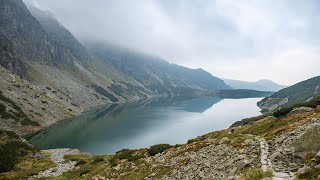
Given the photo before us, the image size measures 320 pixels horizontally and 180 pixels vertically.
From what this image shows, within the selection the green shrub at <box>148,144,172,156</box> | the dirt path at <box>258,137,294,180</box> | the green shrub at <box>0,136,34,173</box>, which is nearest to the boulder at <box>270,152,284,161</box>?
the dirt path at <box>258,137,294,180</box>

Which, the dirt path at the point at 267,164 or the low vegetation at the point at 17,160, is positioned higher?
the dirt path at the point at 267,164

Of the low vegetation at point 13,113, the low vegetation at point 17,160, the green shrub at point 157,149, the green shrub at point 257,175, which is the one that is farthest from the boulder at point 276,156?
the low vegetation at point 13,113

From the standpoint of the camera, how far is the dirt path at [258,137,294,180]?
2095 centimetres

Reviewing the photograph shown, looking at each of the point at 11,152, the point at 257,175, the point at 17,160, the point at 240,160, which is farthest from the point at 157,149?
the point at 11,152

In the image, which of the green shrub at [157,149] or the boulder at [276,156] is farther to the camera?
the green shrub at [157,149]

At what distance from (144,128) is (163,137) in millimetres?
27654

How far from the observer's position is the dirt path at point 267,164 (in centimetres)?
2095

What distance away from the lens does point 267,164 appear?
24562 mm

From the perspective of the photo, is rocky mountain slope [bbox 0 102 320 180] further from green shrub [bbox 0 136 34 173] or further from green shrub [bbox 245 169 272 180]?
green shrub [bbox 0 136 34 173]

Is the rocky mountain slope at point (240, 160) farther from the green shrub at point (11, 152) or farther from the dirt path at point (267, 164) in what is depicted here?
the green shrub at point (11, 152)

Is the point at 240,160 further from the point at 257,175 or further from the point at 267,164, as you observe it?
the point at 257,175

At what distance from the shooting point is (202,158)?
3269 cm

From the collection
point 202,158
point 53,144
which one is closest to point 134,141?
point 53,144

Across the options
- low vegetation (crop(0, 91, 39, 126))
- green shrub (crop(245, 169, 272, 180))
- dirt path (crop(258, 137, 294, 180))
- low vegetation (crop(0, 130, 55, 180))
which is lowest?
low vegetation (crop(0, 130, 55, 180))
